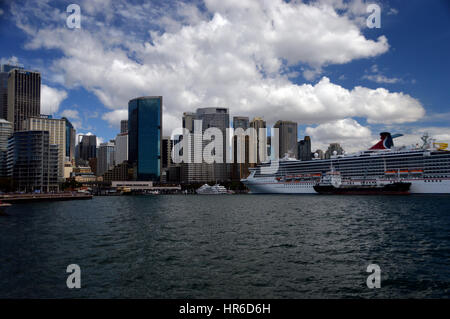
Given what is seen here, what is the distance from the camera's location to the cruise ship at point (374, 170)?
12063 cm

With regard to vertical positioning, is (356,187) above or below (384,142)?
below

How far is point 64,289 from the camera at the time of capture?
1848cm

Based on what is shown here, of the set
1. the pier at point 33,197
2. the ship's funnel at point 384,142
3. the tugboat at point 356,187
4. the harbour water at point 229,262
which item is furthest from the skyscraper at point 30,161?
the ship's funnel at point 384,142

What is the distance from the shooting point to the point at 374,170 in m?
139

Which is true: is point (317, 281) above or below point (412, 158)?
below

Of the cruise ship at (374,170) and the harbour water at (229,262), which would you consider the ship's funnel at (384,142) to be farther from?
the harbour water at (229,262)

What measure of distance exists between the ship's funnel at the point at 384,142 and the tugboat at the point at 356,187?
1926cm

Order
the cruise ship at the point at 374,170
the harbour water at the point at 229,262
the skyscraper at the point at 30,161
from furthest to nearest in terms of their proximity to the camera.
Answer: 1. the skyscraper at the point at 30,161
2. the cruise ship at the point at 374,170
3. the harbour water at the point at 229,262

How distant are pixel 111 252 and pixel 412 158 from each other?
131856 mm

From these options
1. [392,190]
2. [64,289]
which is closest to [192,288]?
[64,289]

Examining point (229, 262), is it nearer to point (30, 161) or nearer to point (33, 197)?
point (33, 197)

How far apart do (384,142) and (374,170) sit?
17.4 metres

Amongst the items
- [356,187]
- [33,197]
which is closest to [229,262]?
[33,197]
